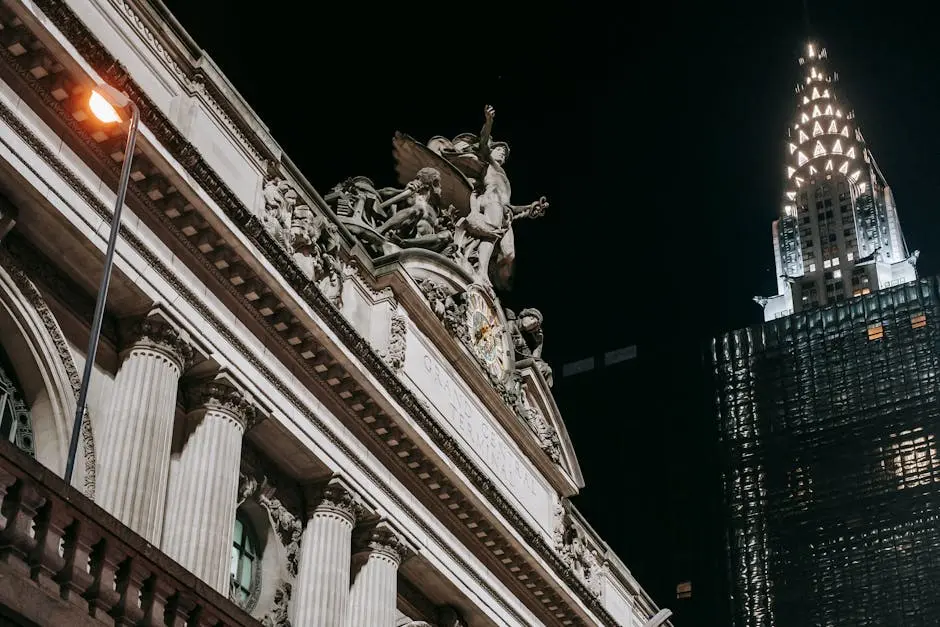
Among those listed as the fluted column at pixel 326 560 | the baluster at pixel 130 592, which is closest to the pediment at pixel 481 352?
the fluted column at pixel 326 560

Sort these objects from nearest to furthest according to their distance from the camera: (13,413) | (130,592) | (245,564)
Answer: (130,592) → (13,413) → (245,564)

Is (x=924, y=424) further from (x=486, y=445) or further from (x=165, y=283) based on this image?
(x=165, y=283)

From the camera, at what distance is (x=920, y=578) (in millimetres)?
85312

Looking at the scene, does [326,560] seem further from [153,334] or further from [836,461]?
[836,461]

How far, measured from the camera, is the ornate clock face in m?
36.2

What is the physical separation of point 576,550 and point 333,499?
1357 centimetres

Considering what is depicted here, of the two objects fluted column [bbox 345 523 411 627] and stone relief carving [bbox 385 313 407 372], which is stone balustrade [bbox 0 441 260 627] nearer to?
fluted column [bbox 345 523 411 627]

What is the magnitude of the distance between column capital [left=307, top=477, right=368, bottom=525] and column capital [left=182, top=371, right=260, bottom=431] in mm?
3322

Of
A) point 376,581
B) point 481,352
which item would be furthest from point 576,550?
point 376,581

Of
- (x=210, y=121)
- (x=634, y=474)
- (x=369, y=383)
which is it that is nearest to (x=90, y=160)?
(x=210, y=121)

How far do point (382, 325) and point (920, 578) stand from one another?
6345 centimetres

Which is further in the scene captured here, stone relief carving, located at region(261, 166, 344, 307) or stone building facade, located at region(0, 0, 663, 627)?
stone relief carving, located at region(261, 166, 344, 307)

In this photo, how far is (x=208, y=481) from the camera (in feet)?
79.4

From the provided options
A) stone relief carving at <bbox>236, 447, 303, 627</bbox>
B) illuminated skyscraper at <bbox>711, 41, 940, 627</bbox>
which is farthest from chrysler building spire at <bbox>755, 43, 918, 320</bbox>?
stone relief carving at <bbox>236, 447, 303, 627</bbox>
